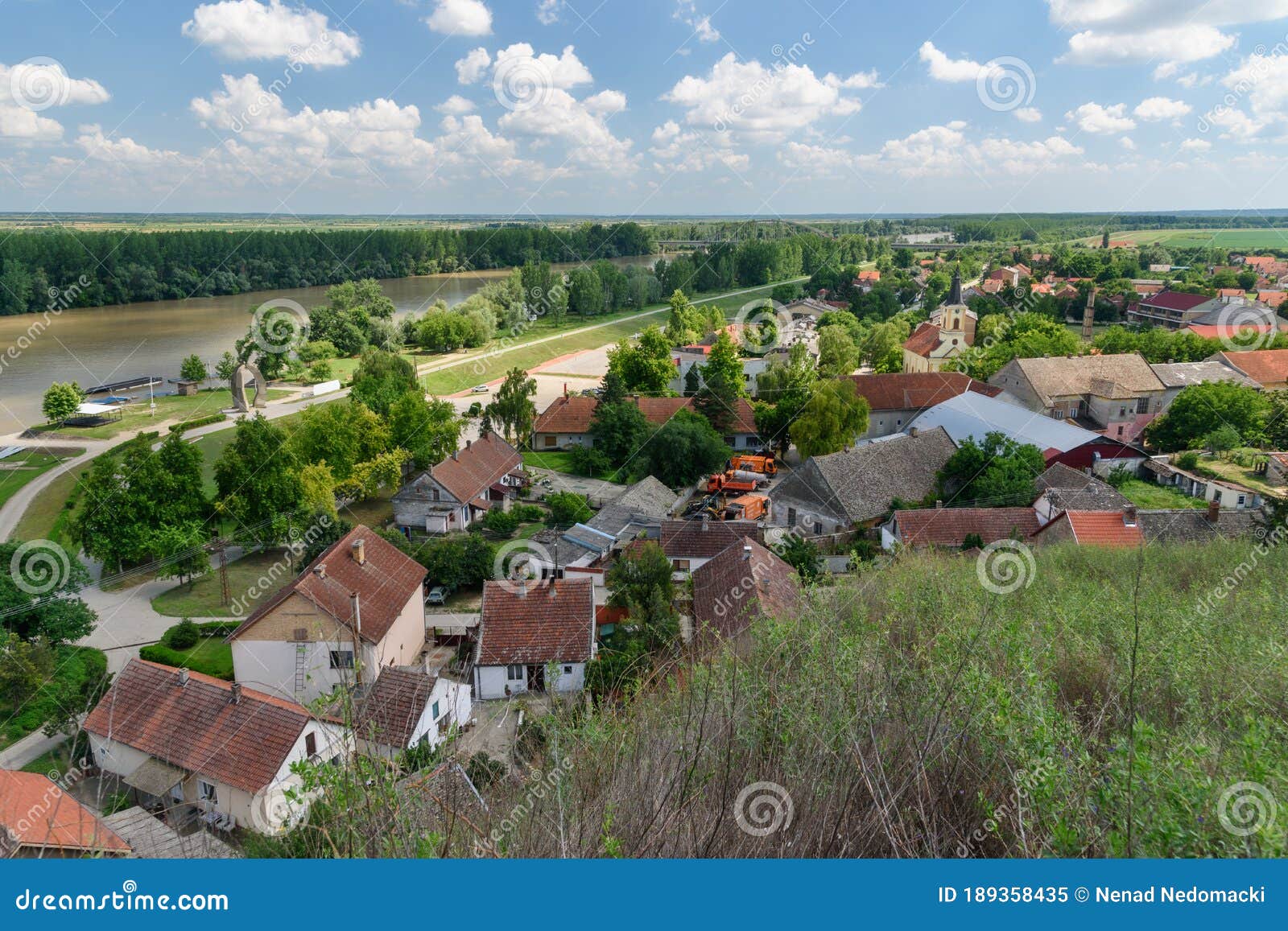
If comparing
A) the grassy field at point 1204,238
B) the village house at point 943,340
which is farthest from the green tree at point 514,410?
the grassy field at point 1204,238

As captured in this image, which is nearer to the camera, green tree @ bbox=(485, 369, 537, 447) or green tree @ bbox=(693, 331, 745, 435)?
green tree @ bbox=(485, 369, 537, 447)

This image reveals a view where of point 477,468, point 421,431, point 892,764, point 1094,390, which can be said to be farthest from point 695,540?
point 1094,390

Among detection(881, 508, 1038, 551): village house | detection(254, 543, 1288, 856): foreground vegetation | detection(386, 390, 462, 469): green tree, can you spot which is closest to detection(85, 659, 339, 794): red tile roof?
detection(254, 543, 1288, 856): foreground vegetation

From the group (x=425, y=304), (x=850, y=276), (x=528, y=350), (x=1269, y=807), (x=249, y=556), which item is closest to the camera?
(x=1269, y=807)

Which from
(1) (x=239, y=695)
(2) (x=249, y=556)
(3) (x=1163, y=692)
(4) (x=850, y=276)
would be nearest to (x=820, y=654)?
(3) (x=1163, y=692)

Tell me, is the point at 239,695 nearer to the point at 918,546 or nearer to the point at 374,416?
the point at 918,546

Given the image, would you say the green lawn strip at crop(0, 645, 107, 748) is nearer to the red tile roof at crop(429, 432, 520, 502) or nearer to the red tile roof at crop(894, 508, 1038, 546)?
the red tile roof at crop(429, 432, 520, 502)
